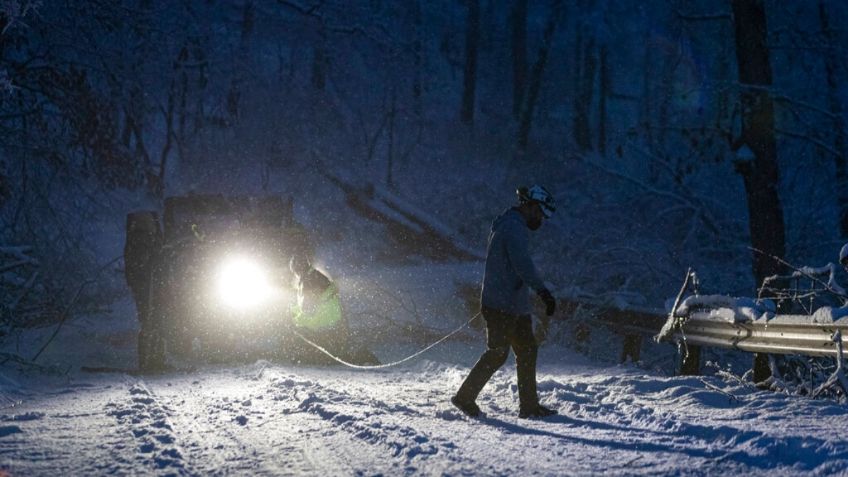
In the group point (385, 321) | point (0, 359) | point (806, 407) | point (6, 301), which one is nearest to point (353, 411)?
point (806, 407)

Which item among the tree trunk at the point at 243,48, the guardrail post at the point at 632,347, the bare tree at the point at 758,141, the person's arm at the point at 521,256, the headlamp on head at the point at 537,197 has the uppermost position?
the tree trunk at the point at 243,48

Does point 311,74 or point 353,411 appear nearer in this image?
point 353,411

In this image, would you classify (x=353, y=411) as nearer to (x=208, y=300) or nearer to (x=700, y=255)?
(x=208, y=300)

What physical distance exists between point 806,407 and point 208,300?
310 inches

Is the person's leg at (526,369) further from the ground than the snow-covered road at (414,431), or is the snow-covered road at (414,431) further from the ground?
the person's leg at (526,369)

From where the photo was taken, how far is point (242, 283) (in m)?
11.2

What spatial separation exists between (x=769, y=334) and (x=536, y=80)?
34.8 meters

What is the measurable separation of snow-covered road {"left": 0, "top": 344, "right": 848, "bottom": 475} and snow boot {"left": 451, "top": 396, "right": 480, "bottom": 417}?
8 cm

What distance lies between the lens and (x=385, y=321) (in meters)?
15.1

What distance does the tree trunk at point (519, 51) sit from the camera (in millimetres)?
39625

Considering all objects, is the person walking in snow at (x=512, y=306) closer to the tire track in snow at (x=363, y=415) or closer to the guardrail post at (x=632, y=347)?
the tire track in snow at (x=363, y=415)

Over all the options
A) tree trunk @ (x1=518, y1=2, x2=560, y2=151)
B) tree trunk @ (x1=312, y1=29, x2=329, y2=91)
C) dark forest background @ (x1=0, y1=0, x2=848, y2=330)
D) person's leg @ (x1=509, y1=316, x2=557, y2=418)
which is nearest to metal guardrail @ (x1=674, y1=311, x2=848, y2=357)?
person's leg @ (x1=509, y1=316, x2=557, y2=418)

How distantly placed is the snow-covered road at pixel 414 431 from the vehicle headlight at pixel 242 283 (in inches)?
103

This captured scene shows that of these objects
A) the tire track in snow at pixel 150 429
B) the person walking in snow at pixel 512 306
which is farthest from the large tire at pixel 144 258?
the person walking in snow at pixel 512 306
